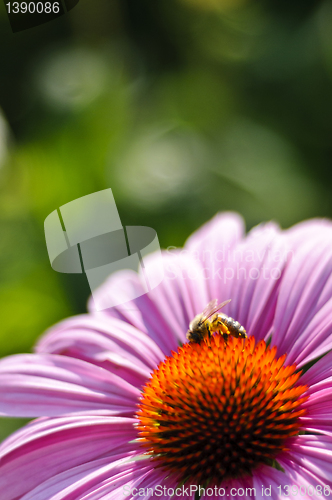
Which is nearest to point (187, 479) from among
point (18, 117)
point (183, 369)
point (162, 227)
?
→ point (183, 369)

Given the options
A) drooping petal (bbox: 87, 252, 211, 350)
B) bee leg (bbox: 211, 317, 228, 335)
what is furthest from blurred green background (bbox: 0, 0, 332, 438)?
bee leg (bbox: 211, 317, 228, 335)

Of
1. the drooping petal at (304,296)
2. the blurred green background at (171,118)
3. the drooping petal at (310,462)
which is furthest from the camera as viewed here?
the blurred green background at (171,118)

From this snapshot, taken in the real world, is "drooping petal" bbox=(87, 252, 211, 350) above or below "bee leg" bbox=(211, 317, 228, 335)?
below

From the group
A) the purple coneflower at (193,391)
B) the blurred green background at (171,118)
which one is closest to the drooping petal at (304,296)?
the purple coneflower at (193,391)

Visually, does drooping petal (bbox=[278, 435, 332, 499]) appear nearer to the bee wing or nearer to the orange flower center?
the orange flower center

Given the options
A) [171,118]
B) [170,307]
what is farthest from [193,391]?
[171,118]

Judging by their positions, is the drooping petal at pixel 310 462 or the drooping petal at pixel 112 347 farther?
→ the drooping petal at pixel 112 347

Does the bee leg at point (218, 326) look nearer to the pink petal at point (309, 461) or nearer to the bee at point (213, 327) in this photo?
the bee at point (213, 327)

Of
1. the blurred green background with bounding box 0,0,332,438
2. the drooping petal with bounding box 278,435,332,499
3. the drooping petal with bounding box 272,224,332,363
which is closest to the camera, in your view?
the drooping petal with bounding box 278,435,332,499
